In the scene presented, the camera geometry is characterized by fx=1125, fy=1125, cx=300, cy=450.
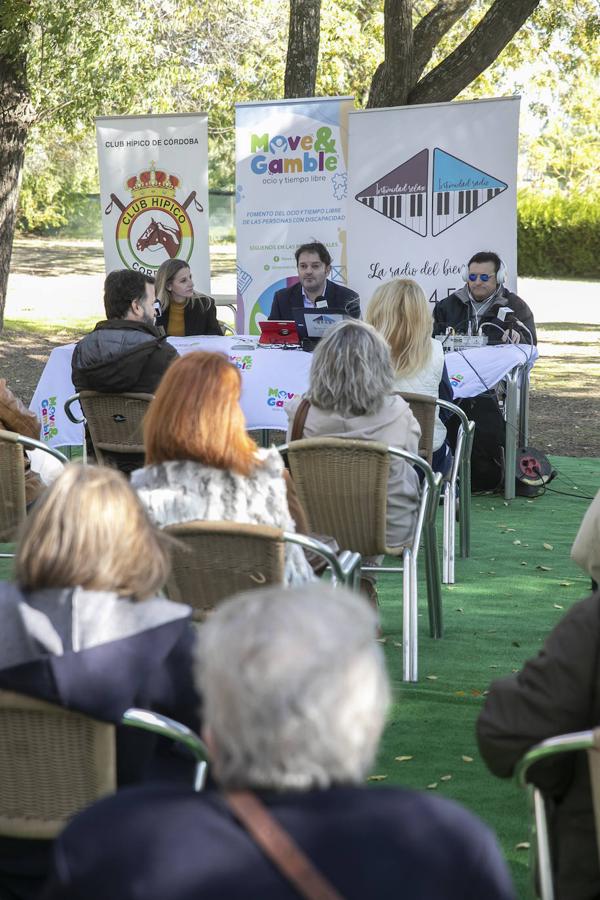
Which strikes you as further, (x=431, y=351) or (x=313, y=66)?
(x=313, y=66)

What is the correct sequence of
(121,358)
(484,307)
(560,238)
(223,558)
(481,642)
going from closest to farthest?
(223,558)
(481,642)
(121,358)
(484,307)
(560,238)

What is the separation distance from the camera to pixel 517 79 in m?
22.2

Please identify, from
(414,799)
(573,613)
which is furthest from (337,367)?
(414,799)

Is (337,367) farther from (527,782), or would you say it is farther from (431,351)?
(527,782)

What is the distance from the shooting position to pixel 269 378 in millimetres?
6426

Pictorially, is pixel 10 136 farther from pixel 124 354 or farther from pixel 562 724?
pixel 562 724

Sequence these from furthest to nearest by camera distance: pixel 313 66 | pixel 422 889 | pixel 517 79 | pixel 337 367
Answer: pixel 517 79
pixel 313 66
pixel 337 367
pixel 422 889

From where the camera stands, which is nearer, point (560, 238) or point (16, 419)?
point (16, 419)

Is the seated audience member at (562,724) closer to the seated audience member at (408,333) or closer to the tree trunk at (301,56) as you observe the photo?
the seated audience member at (408,333)

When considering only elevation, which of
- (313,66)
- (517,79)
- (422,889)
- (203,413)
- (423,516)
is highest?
(517,79)

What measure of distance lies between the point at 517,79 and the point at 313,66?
476 inches

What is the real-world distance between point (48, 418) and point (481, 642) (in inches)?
127

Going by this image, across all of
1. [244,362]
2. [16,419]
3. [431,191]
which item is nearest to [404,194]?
[431,191]

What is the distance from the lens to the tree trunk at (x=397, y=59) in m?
11.0
